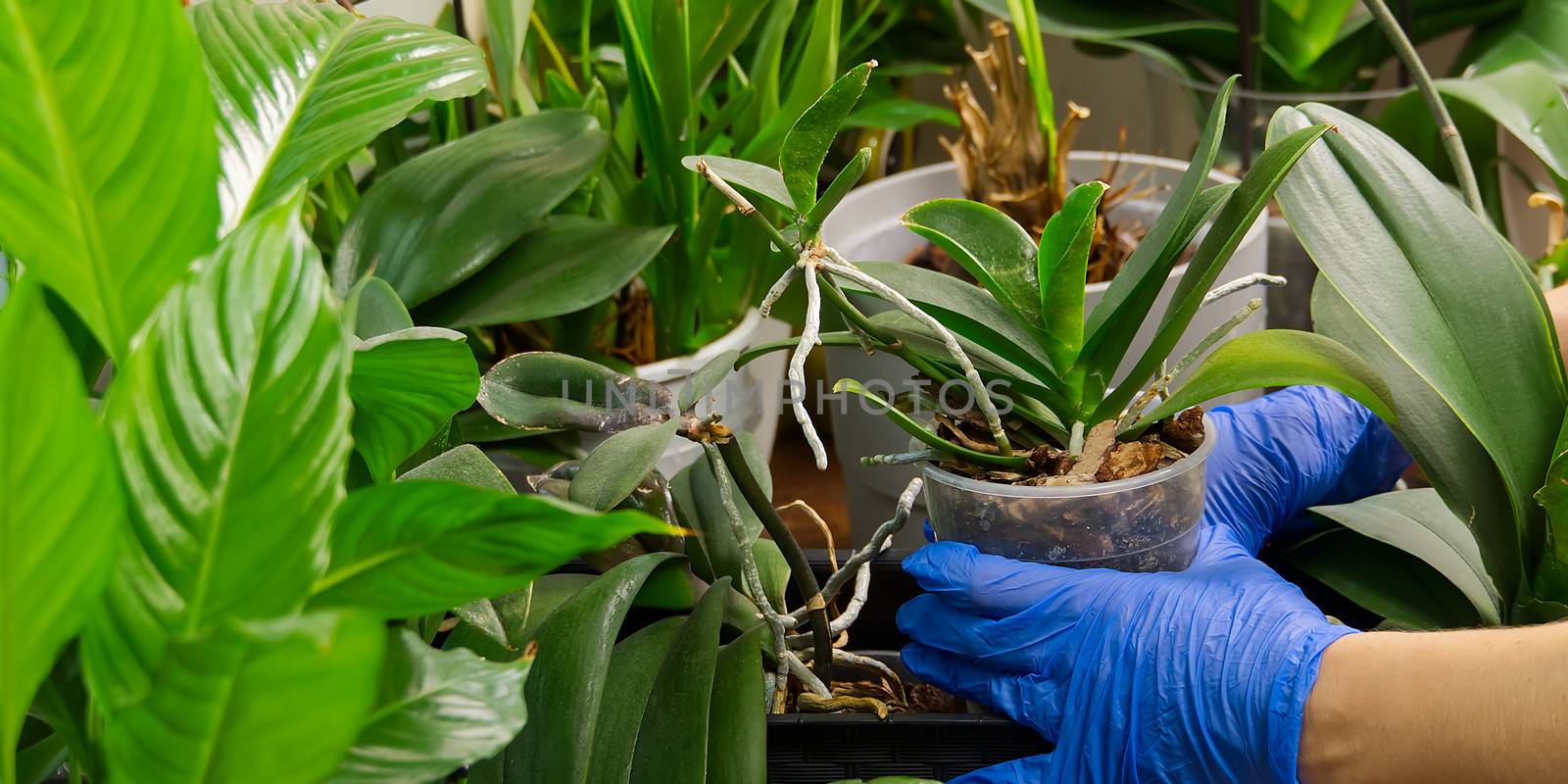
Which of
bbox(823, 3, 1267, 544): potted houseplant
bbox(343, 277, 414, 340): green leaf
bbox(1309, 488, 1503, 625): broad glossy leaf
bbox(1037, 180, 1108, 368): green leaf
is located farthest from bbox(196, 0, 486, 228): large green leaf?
bbox(1309, 488, 1503, 625): broad glossy leaf

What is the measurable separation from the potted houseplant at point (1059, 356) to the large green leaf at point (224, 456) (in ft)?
0.71

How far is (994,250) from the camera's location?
548 mm

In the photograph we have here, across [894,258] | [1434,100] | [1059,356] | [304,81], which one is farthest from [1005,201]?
[304,81]

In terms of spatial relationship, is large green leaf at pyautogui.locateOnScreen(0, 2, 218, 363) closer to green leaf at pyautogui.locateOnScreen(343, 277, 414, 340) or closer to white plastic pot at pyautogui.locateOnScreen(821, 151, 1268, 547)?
green leaf at pyautogui.locateOnScreen(343, 277, 414, 340)

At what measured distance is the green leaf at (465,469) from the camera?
52 cm

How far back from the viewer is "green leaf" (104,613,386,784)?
0.78ft

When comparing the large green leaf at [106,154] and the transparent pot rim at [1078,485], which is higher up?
the large green leaf at [106,154]

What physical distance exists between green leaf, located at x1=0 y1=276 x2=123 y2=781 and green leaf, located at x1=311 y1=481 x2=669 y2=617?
6cm

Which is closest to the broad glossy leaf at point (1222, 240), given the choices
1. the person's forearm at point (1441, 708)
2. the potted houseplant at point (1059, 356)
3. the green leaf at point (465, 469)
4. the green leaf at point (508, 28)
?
the potted houseplant at point (1059, 356)

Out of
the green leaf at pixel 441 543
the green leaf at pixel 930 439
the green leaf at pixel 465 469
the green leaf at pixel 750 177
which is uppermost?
the green leaf at pixel 750 177

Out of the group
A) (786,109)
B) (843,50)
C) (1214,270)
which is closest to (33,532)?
(1214,270)

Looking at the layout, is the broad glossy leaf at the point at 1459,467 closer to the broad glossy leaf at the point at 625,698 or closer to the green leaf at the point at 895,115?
the broad glossy leaf at the point at 625,698

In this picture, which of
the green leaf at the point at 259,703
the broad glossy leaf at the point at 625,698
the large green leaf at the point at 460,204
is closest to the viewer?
the green leaf at the point at 259,703

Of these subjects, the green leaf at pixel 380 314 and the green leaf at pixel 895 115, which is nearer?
the green leaf at pixel 380 314
